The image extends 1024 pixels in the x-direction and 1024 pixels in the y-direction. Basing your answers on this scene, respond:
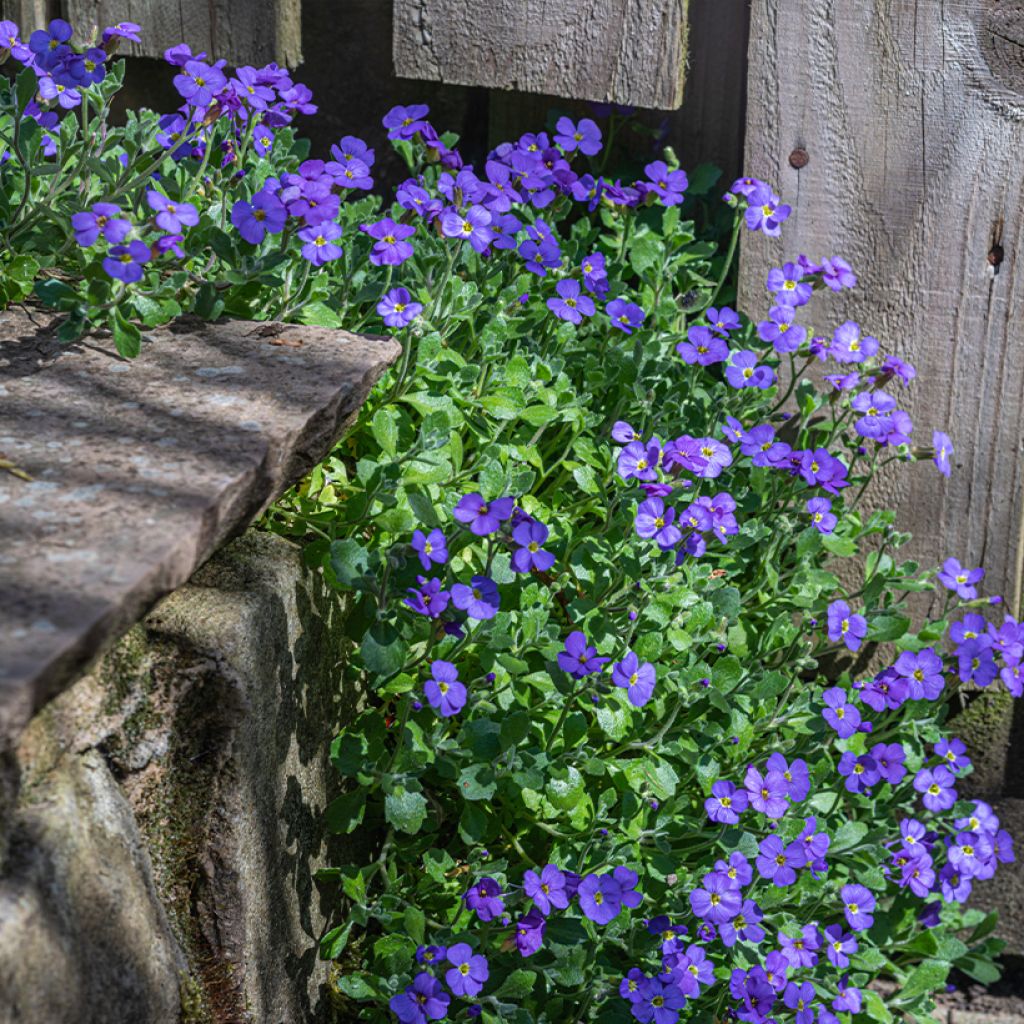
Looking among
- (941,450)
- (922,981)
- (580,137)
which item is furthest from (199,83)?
(922,981)

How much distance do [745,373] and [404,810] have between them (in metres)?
1.10

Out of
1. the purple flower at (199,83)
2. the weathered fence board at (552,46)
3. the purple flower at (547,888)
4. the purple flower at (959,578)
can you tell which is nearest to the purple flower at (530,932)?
the purple flower at (547,888)

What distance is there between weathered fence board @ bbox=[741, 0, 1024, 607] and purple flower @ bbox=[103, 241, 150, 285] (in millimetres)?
1406

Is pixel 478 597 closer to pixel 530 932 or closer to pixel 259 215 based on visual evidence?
pixel 530 932

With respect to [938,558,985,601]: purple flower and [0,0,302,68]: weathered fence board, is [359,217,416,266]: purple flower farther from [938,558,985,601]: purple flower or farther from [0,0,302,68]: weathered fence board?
[938,558,985,601]: purple flower

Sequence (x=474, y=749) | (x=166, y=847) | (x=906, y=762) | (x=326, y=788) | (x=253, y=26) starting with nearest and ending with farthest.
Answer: (x=166, y=847), (x=474, y=749), (x=326, y=788), (x=906, y=762), (x=253, y=26)

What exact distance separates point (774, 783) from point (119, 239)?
4.40 feet

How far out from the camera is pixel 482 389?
7.15 ft

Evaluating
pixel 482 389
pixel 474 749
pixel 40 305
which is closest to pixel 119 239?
pixel 40 305

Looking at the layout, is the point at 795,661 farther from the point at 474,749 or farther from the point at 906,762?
the point at 474,749

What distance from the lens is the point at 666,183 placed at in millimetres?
2508

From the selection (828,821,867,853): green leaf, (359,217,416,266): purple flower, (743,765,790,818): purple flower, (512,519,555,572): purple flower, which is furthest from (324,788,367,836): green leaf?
(828,821,867,853): green leaf

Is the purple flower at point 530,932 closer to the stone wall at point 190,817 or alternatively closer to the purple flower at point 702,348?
the stone wall at point 190,817

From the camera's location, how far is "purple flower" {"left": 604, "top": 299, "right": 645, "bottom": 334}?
2352mm
